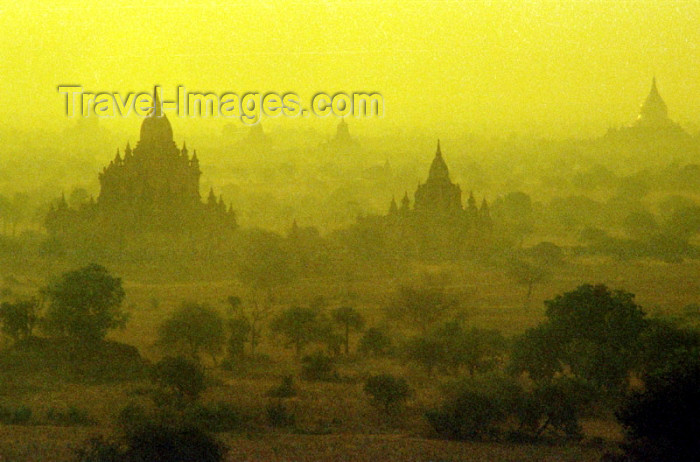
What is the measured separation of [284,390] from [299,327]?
3853 millimetres

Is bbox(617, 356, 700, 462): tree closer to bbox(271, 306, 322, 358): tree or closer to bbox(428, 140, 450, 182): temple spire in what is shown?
bbox(271, 306, 322, 358): tree

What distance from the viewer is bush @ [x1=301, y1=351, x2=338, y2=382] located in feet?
50.8

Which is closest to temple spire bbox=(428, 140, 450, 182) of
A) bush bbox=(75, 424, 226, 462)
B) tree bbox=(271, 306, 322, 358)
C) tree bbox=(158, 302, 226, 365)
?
tree bbox=(271, 306, 322, 358)

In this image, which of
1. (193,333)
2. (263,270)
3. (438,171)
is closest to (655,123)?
(438,171)

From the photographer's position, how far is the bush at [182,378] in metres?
13.2

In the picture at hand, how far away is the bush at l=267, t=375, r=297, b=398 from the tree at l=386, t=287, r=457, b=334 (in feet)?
19.8

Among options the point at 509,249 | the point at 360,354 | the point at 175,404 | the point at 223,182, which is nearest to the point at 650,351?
the point at 360,354

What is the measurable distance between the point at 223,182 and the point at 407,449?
44350mm

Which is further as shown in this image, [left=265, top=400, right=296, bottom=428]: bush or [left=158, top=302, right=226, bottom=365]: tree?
[left=158, top=302, right=226, bottom=365]: tree

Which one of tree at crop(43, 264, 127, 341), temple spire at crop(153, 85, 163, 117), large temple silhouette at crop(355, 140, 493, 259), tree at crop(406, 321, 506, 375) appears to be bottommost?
tree at crop(406, 321, 506, 375)

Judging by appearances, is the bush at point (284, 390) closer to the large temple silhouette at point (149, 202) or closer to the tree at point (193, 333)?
the tree at point (193, 333)

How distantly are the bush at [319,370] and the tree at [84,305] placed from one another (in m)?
4.31

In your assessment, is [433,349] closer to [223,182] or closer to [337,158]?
[223,182]

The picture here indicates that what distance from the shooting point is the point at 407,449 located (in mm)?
10648
